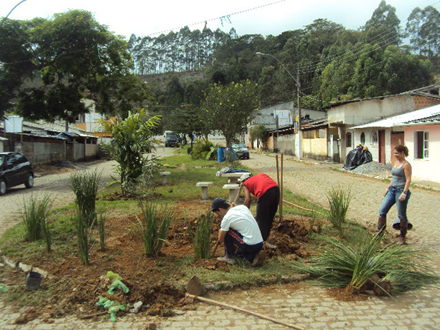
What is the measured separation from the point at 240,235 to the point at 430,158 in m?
14.5

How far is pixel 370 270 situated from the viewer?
4426 millimetres

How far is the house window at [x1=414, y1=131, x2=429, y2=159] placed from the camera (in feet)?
56.0

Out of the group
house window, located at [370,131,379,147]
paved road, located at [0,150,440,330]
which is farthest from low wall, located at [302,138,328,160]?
paved road, located at [0,150,440,330]

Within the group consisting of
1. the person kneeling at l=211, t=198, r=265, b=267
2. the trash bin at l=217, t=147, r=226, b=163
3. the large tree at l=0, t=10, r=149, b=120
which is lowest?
the person kneeling at l=211, t=198, r=265, b=267

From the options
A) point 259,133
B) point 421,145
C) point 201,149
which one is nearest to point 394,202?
point 421,145

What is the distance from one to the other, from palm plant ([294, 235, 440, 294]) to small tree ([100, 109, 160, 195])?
733cm

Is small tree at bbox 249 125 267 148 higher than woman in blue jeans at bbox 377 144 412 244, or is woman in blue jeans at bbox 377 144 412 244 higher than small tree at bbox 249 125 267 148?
small tree at bbox 249 125 267 148

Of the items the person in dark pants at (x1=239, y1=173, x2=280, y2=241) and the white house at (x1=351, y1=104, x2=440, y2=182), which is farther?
the white house at (x1=351, y1=104, x2=440, y2=182)

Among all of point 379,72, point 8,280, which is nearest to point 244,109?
point 8,280

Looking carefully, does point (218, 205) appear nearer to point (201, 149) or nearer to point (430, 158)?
point (430, 158)

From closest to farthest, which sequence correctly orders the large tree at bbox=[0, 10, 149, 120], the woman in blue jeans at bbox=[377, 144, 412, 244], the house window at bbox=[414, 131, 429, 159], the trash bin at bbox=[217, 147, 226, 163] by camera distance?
the woman in blue jeans at bbox=[377, 144, 412, 244] → the large tree at bbox=[0, 10, 149, 120] → the house window at bbox=[414, 131, 429, 159] → the trash bin at bbox=[217, 147, 226, 163]

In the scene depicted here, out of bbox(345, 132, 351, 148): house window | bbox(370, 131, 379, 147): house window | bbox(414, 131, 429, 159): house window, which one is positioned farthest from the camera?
bbox(345, 132, 351, 148): house window

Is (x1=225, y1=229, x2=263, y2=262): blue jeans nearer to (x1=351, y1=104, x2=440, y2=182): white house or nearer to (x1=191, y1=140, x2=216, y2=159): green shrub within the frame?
(x1=351, y1=104, x2=440, y2=182): white house

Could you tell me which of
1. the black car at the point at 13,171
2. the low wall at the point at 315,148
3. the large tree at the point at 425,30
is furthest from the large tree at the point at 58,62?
the large tree at the point at 425,30
